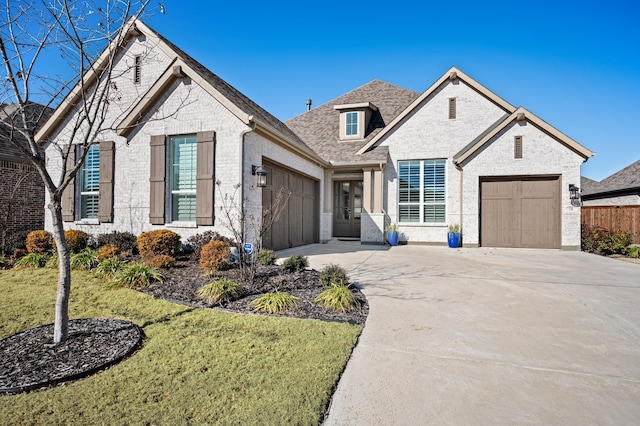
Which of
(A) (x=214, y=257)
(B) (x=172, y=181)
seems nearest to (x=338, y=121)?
(B) (x=172, y=181)

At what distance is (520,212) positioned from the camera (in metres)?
11.8

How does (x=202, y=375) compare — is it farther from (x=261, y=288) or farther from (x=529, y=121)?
(x=529, y=121)

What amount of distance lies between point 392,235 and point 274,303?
896 centimetres

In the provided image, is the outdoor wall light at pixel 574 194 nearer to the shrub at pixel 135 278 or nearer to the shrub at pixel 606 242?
the shrub at pixel 606 242

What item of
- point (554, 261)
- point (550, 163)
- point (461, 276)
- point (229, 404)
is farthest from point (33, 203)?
point (550, 163)

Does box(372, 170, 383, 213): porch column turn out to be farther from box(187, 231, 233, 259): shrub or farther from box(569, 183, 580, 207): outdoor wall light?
box(187, 231, 233, 259): shrub

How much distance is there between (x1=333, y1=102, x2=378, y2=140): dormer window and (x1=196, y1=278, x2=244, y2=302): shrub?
11.2 m

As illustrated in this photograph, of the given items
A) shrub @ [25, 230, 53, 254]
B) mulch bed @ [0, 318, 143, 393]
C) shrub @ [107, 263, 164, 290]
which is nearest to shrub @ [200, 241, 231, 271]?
shrub @ [107, 263, 164, 290]

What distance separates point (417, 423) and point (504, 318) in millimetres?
2657

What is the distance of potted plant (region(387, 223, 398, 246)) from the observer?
41.8 ft

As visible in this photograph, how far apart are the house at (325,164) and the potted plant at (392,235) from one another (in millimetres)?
406

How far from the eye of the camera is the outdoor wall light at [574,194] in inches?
432

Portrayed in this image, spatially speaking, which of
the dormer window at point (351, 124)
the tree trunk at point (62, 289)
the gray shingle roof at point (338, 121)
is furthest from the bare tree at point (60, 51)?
the dormer window at point (351, 124)

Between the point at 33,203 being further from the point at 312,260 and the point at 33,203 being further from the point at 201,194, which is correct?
the point at 312,260
